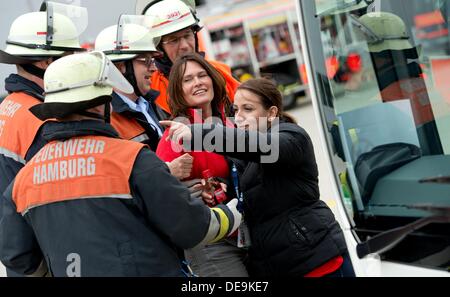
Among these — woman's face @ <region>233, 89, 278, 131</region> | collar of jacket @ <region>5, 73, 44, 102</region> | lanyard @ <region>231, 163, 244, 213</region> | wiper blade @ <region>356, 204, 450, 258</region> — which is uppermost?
collar of jacket @ <region>5, 73, 44, 102</region>

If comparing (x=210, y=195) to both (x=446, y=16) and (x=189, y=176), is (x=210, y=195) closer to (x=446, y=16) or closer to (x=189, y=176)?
(x=189, y=176)

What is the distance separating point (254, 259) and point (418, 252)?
89 cm

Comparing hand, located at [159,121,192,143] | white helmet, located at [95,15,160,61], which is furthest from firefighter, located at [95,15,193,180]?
hand, located at [159,121,192,143]

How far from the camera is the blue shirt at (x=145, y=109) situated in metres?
4.05

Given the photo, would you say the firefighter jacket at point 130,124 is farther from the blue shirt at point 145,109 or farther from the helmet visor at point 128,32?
the helmet visor at point 128,32

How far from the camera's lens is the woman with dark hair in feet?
11.4

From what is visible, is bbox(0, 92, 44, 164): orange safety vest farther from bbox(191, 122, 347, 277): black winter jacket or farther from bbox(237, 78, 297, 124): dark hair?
bbox(191, 122, 347, 277): black winter jacket

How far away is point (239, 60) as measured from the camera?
18766 millimetres

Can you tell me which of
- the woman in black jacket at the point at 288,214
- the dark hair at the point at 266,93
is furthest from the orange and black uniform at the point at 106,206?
the dark hair at the point at 266,93

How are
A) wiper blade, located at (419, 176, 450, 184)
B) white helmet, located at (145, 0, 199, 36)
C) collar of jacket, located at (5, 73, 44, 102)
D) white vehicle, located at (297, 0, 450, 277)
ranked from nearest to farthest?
wiper blade, located at (419, 176, 450, 184) → white vehicle, located at (297, 0, 450, 277) → collar of jacket, located at (5, 73, 44, 102) → white helmet, located at (145, 0, 199, 36)

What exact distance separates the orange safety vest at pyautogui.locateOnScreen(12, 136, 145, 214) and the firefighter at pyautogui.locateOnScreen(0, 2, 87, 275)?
1132 mm

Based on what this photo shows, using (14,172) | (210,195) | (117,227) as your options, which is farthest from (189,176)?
(14,172)

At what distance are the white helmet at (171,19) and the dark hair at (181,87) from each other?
901mm

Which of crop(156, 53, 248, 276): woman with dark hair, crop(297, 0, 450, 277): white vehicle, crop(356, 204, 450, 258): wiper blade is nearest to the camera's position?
crop(356, 204, 450, 258): wiper blade
